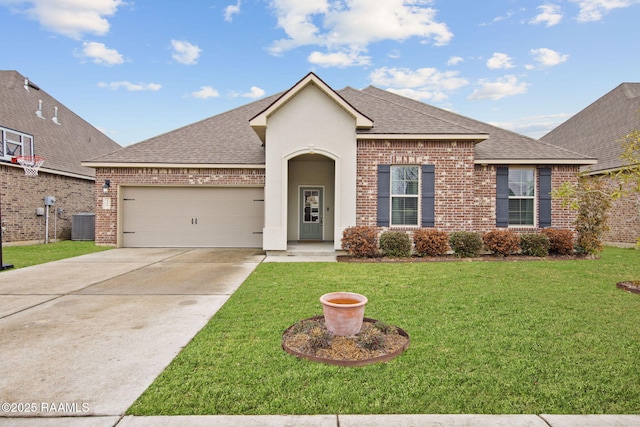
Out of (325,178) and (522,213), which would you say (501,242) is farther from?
(325,178)

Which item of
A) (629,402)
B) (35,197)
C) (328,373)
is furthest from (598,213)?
(35,197)

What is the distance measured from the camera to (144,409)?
8.84 ft

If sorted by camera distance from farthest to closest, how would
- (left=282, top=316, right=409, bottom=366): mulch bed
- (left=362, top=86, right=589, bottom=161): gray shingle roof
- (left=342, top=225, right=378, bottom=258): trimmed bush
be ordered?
(left=362, top=86, right=589, bottom=161): gray shingle roof, (left=342, top=225, right=378, bottom=258): trimmed bush, (left=282, top=316, right=409, bottom=366): mulch bed

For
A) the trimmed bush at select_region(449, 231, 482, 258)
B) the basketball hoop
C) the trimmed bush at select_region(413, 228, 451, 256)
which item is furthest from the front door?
the basketball hoop

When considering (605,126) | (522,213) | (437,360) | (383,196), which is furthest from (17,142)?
(605,126)

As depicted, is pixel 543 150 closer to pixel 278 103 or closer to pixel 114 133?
pixel 278 103

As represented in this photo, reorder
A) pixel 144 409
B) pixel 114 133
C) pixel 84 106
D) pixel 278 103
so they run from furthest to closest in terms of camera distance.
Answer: pixel 114 133 < pixel 84 106 < pixel 278 103 < pixel 144 409

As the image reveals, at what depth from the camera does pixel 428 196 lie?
10797 mm

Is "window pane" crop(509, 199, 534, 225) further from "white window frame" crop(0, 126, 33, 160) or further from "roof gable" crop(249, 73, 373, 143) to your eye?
"white window frame" crop(0, 126, 33, 160)

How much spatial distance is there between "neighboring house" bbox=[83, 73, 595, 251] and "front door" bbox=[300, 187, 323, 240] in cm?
4

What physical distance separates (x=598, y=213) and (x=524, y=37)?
274 inches

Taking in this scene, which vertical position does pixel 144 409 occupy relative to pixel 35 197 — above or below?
below

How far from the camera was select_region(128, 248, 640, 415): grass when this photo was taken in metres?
2.78

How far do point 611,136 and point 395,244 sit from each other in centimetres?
1348
